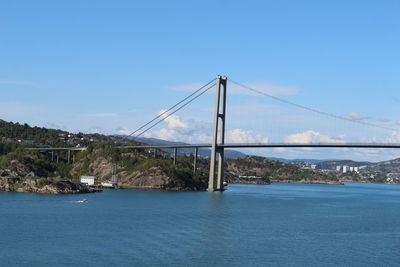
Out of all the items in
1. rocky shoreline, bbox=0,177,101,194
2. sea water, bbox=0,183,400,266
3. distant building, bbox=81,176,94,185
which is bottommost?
sea water, bbox=0,183,400,266

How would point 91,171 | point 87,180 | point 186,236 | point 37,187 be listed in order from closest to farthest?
1. point 186,236
2. point 37,187
3. point 87,180
4. point 91,171

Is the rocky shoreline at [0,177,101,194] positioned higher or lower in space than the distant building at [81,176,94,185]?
lower

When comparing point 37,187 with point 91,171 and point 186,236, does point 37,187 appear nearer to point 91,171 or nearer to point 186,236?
point 91,171

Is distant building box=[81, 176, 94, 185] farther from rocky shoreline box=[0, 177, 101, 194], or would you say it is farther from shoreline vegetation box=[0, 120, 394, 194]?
rocky shoreline box=[0, 177, 101, 194]

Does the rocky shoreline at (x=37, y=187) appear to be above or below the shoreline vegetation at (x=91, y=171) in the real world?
below

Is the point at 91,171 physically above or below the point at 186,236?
above

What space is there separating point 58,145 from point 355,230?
10570 centimetres

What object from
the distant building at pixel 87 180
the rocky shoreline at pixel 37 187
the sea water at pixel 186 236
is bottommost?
the sea water at pixel 186 236

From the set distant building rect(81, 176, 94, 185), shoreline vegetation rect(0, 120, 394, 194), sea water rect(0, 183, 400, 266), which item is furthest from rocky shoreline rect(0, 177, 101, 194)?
sea water rect(0, 183, 400, 266)

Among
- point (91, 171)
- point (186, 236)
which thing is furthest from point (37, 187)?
point (186, 236)

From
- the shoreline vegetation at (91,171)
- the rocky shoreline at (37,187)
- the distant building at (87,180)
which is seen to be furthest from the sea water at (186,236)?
the distant building at (87,180)

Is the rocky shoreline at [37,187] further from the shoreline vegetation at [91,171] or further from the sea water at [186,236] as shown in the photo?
the sea water at [186,236]

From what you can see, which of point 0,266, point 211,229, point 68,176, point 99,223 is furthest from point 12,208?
point 68,176

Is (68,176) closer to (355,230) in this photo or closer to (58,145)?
(58,145)
